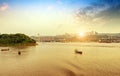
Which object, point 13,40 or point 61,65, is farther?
point 13,40

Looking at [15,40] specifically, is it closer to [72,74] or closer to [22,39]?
[22,39]

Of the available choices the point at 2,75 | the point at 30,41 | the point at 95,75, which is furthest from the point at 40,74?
the point at 30,41

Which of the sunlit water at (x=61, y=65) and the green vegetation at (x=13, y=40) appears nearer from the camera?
the sunlit water at (x=61, y=65)

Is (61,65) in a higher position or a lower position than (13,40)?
lower

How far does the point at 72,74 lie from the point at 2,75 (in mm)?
5847

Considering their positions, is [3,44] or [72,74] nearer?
[72,74]

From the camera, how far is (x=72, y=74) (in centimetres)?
1558

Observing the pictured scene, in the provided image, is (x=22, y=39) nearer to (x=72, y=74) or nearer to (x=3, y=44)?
(x=3, y=44)

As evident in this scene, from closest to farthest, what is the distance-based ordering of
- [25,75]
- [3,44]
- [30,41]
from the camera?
1. [25,75]
2. [3,44]
3. [30,41]

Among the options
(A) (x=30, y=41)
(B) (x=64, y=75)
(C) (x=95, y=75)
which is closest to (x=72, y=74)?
(B) (x=64, y=75)

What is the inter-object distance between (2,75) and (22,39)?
158 feet

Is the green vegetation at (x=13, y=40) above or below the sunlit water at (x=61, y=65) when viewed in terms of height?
above

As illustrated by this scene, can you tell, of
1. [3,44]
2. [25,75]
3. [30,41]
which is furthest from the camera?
[30,41]

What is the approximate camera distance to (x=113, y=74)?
1528 centimetres
